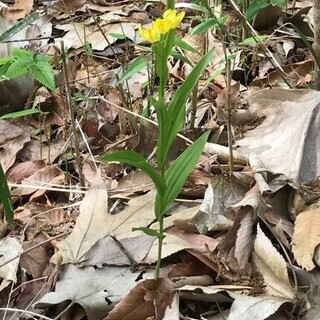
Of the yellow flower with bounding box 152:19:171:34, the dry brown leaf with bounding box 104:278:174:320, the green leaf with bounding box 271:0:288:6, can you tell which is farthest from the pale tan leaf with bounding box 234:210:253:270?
the green leaf with bounding box 271:0:288:6

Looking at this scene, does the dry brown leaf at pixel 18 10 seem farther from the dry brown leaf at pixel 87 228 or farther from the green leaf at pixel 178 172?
the green leaf at pixel 178 172

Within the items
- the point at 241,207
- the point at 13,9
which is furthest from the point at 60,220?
the point at 13,9

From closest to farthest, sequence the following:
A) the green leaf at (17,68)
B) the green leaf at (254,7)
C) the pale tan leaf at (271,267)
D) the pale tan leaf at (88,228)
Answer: the pale tan leaf at (271,267) → the pale tan leaf at (88,228) → the green leaf at (17,68) → the green leaf at (254,7)

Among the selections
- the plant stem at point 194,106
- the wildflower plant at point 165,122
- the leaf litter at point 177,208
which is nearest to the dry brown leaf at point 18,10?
the leaf litter at point 177,208

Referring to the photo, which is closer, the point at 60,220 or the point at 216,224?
the point at 216,224

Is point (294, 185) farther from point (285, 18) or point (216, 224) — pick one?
point (285, 18)

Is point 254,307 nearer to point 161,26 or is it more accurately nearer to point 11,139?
point 161,26

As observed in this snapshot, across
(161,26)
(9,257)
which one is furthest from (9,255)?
(161,26)
